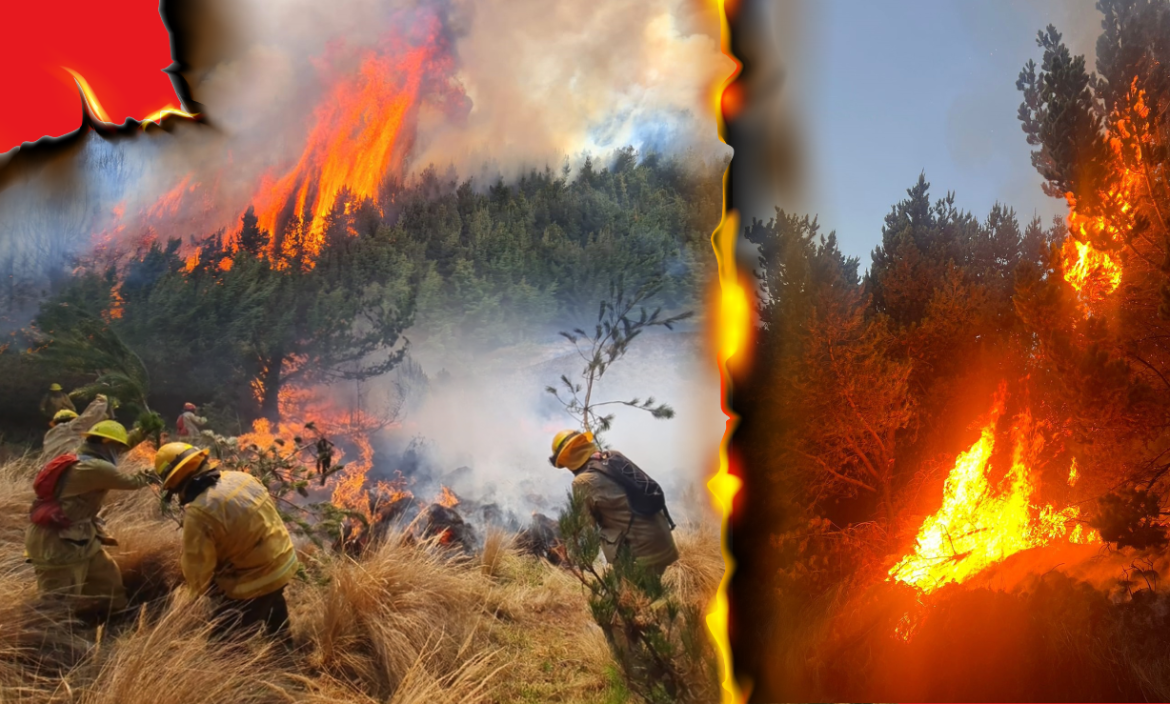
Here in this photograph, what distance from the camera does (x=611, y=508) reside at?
1.93 m

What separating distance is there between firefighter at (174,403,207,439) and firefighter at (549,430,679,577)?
0.99m

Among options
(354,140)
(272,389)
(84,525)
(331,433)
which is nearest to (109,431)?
(84,525)

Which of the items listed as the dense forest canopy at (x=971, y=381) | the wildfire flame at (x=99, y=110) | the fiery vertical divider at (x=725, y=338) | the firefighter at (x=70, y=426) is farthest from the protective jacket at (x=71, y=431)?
the dense forest canopy at (x=971, y=381)

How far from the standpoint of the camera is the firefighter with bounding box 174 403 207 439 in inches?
69.5

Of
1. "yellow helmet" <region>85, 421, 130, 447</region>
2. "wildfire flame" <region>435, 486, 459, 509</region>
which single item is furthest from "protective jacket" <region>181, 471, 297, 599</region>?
"wildfire flame" <region>435, 486, 459, 509</region>

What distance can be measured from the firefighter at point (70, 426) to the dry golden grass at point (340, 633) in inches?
3.8

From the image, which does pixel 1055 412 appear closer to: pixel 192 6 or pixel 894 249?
pixel 894 249

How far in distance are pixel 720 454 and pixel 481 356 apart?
797 mm

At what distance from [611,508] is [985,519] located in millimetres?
1609

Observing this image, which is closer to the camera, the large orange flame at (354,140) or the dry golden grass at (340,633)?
the dry golden grass at (340,633)

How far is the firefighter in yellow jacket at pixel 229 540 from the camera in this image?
5.41ft

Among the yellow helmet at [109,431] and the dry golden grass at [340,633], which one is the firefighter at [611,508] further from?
the yellow helmet at [109,431]

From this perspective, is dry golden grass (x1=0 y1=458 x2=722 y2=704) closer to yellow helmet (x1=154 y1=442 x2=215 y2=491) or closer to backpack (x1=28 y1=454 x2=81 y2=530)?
backpack (x1=28 y1=454 x2=81 y2=530)

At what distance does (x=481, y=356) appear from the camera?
1.91 metres
